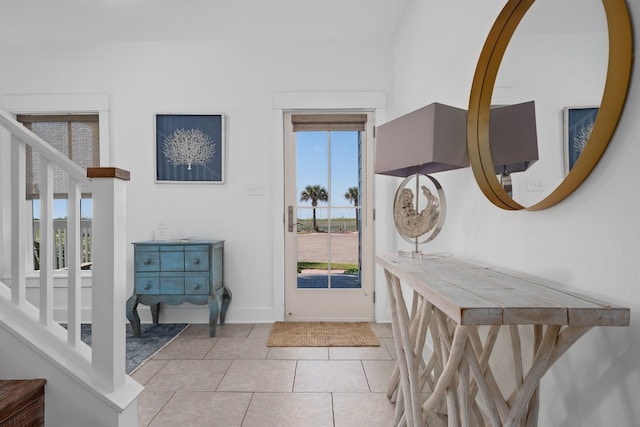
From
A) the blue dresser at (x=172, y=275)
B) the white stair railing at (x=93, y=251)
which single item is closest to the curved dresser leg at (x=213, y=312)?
the blue dresser at (x=172, y=275)

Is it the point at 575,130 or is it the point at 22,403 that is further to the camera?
the point at 22,403

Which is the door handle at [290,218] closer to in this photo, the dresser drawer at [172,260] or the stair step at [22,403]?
the dresser drawer at [172,260]

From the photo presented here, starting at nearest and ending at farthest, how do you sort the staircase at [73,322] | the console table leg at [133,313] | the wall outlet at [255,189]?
the staircase at [73,322], the console table leg at [133,313], the wall outlet at [255,189]

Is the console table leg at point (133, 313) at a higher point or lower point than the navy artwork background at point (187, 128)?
lower

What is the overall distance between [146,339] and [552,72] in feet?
10.5

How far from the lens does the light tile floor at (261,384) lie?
5.97 ft

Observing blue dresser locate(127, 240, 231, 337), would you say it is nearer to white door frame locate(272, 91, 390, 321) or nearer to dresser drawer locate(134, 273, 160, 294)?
dresser drawer locate(134, 273, 160, 294)

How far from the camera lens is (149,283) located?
302 centimetres

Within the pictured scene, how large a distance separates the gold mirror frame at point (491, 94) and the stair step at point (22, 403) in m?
1.97

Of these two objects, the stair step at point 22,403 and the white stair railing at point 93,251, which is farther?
the white stair railing at point 93,251

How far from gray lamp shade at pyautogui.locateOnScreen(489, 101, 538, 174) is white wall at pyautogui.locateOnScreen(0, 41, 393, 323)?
212 centimetres

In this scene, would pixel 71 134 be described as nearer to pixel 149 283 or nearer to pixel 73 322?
pixel 149 283

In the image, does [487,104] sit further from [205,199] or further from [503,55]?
[205,199]

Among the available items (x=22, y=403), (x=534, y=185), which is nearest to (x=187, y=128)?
(x=22, y=403)
